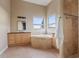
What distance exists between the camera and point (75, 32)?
3.14 meters

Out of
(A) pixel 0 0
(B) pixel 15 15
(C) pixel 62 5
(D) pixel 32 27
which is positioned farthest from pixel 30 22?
(C) pixel 62 5

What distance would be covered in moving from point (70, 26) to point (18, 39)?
3.74 m

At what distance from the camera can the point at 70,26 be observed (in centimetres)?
305

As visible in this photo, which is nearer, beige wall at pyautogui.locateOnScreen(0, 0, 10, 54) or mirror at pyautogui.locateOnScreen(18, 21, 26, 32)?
beige wall at pyautogui.locateOnScreen(0, 0, 10, 54)

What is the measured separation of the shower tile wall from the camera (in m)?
3.00

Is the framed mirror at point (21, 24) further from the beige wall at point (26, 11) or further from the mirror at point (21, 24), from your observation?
the beige wall at point (26, 11)

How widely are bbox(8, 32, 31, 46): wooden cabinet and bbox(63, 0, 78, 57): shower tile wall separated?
353 centimetres

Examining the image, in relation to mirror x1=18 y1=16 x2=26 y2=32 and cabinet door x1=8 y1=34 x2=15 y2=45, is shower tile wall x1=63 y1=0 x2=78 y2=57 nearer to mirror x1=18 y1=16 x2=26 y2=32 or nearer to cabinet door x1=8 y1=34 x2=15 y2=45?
cabinet door x1=8 y1=34 x2=15 y2=45

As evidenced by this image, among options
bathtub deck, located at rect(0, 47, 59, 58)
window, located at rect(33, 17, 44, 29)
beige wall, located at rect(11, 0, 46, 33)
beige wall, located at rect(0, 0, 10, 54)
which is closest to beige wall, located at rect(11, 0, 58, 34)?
beige wall, located at rect(11, 0, 46, 33)

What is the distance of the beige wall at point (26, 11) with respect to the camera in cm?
682

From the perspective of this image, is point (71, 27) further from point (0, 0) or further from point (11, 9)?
point (11, 9)

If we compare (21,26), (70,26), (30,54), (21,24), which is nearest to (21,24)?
(21,24)

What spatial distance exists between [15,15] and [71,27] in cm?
443

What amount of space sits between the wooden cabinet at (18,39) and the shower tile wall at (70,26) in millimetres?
3535
